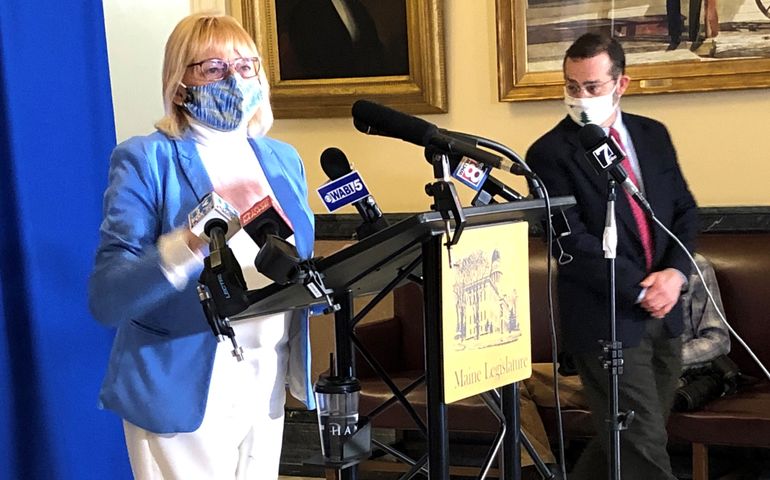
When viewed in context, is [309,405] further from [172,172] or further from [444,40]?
[444,40]

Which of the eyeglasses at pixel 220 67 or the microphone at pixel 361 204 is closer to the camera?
the microphone at pixel 361 204

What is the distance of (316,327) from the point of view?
412 cm

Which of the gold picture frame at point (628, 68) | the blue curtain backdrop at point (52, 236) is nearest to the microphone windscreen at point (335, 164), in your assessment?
the blue curtain backdrop at point (52, 236)

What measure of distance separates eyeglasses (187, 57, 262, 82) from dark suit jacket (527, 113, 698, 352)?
0.99 m

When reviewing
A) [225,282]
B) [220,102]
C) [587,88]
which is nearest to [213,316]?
[225,282]

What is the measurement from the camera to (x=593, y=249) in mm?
2664

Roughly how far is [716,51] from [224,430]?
2583 mm

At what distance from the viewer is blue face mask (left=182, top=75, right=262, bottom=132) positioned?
1.94 m

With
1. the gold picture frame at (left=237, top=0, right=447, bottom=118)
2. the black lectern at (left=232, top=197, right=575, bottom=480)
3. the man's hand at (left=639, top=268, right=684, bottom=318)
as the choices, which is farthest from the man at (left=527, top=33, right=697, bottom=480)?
the gold picture frame at (left=237, top=0, right=447, bottom=118)

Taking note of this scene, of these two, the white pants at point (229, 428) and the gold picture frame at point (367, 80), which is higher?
the gold picture frame at point (367, 80)

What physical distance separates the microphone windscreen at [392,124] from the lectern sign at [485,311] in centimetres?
17

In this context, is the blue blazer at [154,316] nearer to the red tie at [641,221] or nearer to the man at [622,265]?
the man at [622,265]

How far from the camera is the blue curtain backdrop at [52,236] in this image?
272 cm

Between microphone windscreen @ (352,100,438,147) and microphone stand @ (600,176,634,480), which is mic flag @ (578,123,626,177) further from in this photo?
microphone windscreen @ (352,100,438,147)
